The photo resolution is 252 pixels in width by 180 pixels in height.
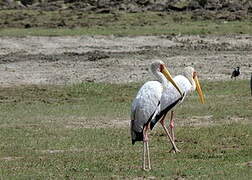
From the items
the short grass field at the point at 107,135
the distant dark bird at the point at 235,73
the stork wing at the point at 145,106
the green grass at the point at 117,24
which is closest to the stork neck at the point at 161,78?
the stork wing at the point at 145,106

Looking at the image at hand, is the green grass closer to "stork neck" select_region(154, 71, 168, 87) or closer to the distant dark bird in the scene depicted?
the distant dark bird

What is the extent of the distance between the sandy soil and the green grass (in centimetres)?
127

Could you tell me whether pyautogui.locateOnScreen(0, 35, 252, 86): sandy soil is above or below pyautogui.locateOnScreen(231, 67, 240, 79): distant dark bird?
below

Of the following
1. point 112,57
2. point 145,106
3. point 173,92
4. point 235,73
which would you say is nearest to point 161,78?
point 145,106

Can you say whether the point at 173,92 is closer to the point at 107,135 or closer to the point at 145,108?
the point at 107,135


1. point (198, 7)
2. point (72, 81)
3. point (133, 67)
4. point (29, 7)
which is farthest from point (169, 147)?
point (29, 7)

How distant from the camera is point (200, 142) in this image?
13.4 metres


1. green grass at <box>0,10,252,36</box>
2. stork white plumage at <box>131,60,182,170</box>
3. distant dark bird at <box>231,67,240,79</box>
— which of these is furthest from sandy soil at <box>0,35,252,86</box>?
stork white plumage at <box>131,60,182,170</box>

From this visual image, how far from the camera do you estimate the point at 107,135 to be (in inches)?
559

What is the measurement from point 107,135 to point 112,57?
1131 centimetres

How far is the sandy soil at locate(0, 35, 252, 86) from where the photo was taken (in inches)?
874

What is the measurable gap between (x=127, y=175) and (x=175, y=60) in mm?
14092

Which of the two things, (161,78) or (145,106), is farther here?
(161,78)

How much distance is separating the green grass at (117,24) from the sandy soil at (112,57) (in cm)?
127
